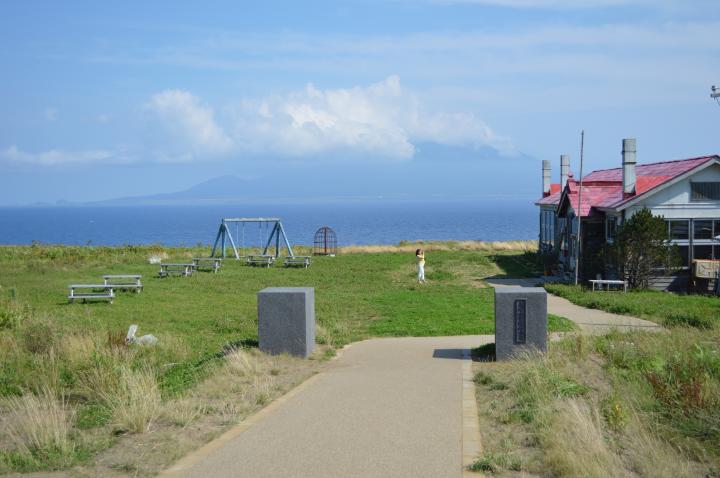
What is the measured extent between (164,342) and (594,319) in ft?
31.9

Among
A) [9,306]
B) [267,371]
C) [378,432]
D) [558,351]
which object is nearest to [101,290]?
[9,306]

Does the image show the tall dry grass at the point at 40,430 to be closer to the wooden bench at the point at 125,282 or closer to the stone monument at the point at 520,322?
the stone monument at the point at 520,322

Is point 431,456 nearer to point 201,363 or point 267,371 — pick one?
point 267,371

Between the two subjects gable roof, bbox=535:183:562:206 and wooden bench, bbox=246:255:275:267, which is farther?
gable roof, bbox=535:183:562:206

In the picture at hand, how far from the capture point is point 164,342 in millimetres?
14469

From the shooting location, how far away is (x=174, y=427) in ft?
27.2

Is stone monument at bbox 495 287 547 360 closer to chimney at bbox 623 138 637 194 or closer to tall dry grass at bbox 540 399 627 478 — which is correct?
tall dry grass at bbox 540 399 627 478

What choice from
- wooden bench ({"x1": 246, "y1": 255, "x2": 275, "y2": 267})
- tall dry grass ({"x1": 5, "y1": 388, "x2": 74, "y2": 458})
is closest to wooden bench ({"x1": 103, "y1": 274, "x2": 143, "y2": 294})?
wooden bench ({"x1": 246, "y1": 255, "x2": 275, "y2": 267})

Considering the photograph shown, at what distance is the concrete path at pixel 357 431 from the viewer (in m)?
6.96

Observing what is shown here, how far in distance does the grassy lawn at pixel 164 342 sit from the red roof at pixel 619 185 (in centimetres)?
459

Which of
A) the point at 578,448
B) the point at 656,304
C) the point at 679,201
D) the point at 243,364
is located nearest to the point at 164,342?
the point at 243,364

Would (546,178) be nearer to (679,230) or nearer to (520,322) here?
(679,230)

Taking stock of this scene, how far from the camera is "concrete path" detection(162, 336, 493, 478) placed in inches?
274

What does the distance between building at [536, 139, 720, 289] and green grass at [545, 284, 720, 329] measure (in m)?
2.60
